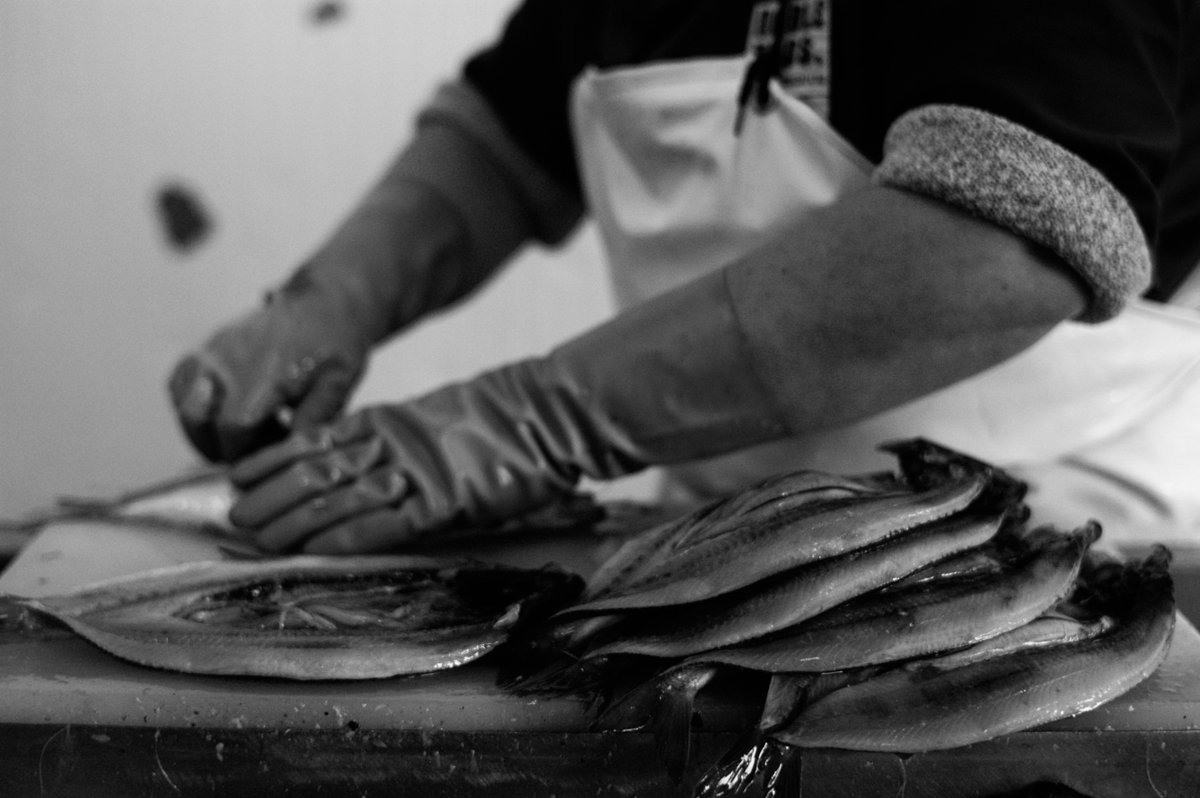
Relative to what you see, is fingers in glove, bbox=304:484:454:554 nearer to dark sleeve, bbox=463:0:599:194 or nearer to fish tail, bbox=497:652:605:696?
fish tail, bbox=497:652:605:696

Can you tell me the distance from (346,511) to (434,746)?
0.54 meters

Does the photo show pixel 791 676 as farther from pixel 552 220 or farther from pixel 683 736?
pixel 552 220

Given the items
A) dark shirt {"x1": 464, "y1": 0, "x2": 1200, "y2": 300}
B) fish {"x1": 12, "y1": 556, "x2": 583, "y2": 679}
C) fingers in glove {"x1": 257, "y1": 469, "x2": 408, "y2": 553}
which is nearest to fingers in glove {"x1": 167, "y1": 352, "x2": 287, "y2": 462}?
fingers in glove {"x1": 257, "y1": 469, "x2": 408, "y2": 553}

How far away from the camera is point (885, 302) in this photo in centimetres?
146

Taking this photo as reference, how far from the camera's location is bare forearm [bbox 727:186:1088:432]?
1425 mm

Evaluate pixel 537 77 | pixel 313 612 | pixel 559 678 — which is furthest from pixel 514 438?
pixel 537 77

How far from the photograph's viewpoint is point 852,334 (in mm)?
1480

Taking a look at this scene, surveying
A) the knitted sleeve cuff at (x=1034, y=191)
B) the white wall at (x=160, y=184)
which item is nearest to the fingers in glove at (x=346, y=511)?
the knitted sleeve cuff at (x=1034, y=191)

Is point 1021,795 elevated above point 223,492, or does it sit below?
below

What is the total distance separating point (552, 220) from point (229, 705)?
5.14 feet

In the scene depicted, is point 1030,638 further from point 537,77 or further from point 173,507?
point 537,77

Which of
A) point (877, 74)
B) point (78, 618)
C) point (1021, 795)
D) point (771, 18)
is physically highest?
point (771, 18)

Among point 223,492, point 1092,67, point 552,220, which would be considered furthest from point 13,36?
point 1092,67

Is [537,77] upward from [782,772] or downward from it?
upward
